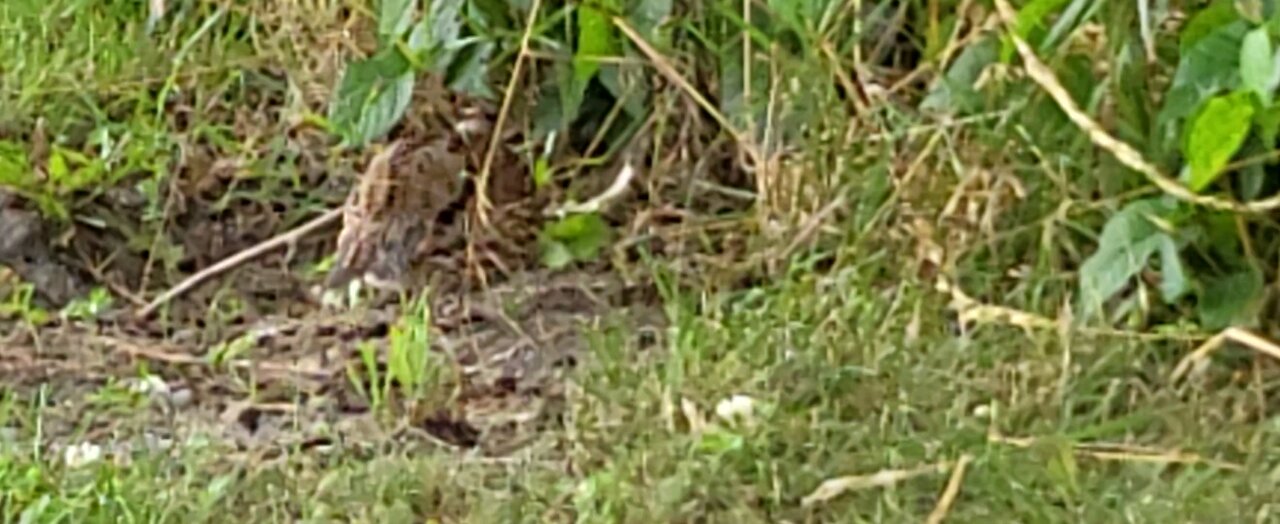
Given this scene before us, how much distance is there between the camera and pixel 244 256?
6.97 feet

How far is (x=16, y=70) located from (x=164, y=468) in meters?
0.88

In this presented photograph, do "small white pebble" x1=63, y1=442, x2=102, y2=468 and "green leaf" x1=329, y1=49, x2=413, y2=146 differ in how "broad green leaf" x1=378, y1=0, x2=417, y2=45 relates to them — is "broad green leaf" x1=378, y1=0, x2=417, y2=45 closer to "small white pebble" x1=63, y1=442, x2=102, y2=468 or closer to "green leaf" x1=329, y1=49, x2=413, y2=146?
"green leaf" x1=329, y1=49, x2=413, y2=146

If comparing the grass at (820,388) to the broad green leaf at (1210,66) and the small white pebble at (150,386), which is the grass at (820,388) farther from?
the broad green leaf at (1210,66)

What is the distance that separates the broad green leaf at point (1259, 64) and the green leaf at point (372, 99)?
808 millimetres

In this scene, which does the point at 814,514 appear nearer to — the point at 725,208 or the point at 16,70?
the point at 725,208

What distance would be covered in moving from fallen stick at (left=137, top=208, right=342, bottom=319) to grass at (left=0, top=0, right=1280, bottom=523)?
0.13 ft

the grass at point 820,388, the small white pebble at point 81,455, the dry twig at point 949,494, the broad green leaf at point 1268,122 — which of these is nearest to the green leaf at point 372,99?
the grass at point 820,388

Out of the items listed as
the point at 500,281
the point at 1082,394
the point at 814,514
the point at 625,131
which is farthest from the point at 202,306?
the point at 1082,394

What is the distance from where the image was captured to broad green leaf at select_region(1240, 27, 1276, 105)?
4.99 feet

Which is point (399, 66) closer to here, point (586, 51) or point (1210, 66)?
point (586, 51)

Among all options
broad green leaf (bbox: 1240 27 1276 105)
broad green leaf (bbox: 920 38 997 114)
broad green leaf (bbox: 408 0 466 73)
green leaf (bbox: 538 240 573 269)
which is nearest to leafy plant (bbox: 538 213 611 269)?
green leaf (bbox: 538 240 573 269)

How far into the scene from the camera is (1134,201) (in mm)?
1745

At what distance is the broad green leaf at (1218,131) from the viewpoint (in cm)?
158

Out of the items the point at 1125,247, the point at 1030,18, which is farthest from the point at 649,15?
the point at 1125,247
